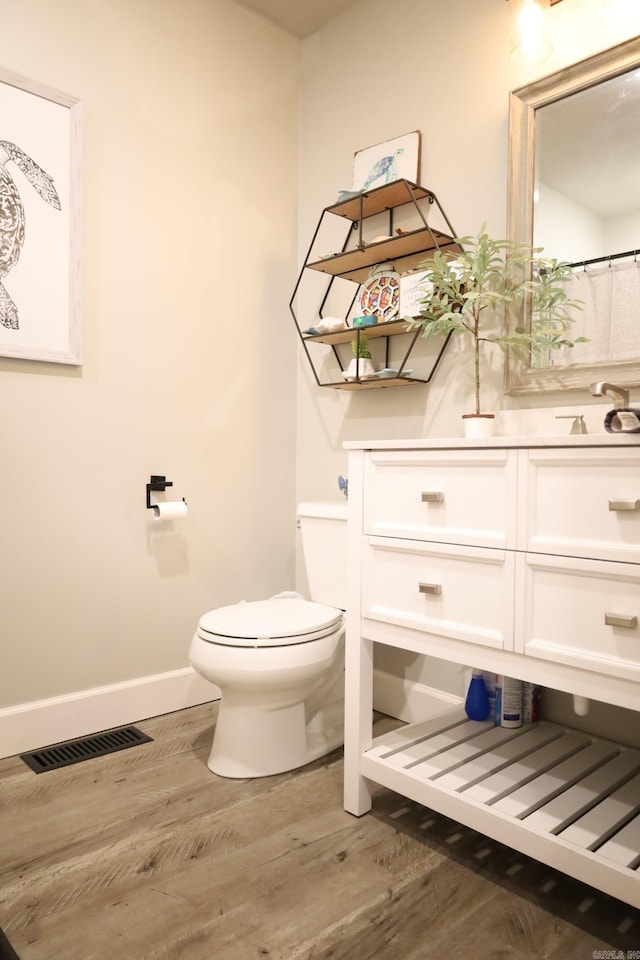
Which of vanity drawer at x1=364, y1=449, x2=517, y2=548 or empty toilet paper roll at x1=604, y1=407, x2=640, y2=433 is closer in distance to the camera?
empty toilet paper roll at x1=604, y1=407, x2=640, y2=433

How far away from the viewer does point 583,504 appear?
4.04ft

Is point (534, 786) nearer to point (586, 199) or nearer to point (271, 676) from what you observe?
point (271, 676)

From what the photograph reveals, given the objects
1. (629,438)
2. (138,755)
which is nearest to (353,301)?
(629,438)

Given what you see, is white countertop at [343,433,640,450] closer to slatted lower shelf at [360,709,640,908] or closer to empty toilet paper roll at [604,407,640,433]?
empty toilet paper roll at [604,407,640,433]

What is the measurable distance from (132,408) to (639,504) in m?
1.62

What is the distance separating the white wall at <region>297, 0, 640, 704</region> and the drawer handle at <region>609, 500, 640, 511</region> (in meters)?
0.68

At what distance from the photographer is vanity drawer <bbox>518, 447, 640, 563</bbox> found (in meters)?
1.17

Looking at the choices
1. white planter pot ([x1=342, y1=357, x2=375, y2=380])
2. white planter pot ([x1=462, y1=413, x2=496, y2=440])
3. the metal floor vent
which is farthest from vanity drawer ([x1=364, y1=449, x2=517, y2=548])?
the metal floor vent

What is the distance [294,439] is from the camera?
2.72 m

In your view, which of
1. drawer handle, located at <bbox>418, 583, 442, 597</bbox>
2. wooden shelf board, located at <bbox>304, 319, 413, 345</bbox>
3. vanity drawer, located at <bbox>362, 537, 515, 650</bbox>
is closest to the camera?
vanity drawer, located at <bbox>362, 537, 515, 650</bbox>

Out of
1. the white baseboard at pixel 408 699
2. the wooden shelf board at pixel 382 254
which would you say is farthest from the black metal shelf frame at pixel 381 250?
the white baseboard at pixel 408 699

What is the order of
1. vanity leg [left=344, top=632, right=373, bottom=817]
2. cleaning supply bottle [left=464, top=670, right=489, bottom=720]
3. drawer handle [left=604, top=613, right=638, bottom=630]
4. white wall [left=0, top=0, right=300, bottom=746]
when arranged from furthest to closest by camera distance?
white wall [left=0, top=0, right=300, bottom=746] < cleaning supply bottle [left=464, top=670, right=489, bottom=720] < vanity leg [left=344, top=632, right=373, bottom=817] < drawer handle [left=604, top=613, right=638, bottom=630]

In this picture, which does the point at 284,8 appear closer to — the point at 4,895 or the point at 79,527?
the point at 79,527

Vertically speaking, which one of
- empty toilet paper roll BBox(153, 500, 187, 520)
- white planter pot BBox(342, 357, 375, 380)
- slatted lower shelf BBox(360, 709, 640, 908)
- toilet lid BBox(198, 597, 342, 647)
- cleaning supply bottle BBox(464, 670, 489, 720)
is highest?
white planter pot BBox(342, 357, 375, 380)
